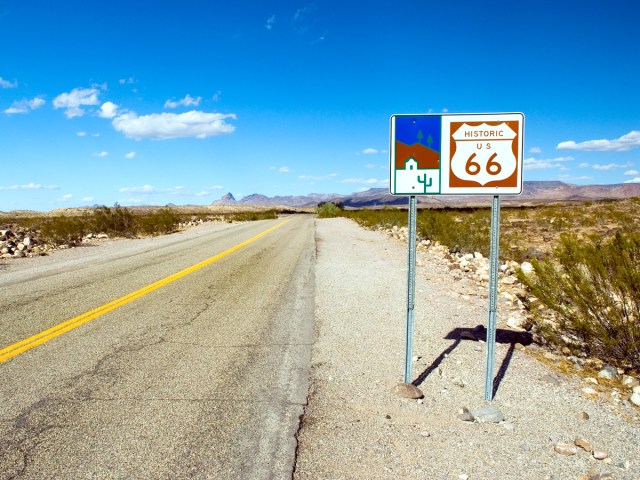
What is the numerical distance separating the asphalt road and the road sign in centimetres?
204

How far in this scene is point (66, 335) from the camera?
5.46 m

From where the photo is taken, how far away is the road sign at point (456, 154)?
144 inches

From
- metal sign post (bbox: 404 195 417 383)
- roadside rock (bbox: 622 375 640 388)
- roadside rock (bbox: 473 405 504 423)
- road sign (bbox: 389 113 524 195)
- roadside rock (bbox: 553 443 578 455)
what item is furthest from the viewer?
roadside rock (bbox: 622 375 640 388)

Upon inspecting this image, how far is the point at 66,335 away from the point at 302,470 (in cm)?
388

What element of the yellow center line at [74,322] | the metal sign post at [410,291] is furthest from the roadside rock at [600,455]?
the yellow center line at [74,322]

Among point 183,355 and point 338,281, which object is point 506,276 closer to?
point 338,281

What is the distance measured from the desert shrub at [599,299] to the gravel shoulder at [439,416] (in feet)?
1.97

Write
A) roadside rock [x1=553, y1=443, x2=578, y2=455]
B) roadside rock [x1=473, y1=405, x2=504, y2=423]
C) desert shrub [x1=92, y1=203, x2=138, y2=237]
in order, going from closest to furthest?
roadside rock [x1=553, y1=443, x2=578, y2=455]
roadside rock [x1=473, y1=405, x2=504, y2=423]
desert shrub [x1=92, y1=203, x2=138, y2=237]

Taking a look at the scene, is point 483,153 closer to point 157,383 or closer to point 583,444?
point 583,444

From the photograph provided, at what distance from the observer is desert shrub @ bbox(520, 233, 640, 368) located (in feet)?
15.1

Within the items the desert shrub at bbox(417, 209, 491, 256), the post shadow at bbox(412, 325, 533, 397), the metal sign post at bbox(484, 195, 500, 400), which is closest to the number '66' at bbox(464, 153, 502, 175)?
the metal sign post at bbox(484, 195, 500, 400)

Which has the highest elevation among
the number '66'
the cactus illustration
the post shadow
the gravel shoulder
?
the number '66'

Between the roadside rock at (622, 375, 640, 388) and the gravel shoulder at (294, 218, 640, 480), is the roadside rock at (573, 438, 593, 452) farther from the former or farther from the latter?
the roadside rock at (622, 375, 640, 388)

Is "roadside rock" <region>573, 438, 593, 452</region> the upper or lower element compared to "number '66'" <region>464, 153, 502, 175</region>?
lower
